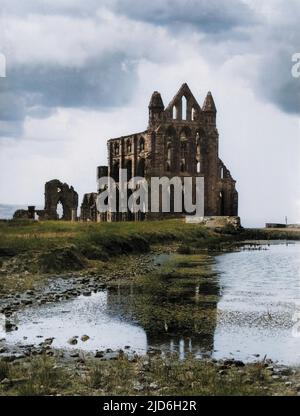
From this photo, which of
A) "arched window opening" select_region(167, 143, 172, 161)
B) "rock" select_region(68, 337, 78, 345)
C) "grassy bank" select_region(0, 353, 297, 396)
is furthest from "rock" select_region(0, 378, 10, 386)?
"arched window opening" select_region(167, 143, 172, 161)

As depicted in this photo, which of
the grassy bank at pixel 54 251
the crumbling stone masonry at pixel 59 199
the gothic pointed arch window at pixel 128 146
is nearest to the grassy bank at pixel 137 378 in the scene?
the grassy bank at pixel 54 251

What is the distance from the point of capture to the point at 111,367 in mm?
11336

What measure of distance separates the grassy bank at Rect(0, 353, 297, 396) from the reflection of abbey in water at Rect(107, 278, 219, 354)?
Answer: 66.9 inches

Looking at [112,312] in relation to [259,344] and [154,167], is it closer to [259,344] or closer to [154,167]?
[259,344]

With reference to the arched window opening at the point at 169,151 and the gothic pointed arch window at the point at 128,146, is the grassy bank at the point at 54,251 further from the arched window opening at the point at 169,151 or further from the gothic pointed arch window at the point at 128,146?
the gothic pointed arch window at the point at 128,146

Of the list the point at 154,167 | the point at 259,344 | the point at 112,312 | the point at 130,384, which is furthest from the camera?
the point at 154,167

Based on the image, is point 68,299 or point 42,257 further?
point 42,257

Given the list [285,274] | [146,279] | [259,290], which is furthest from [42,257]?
[285,274]

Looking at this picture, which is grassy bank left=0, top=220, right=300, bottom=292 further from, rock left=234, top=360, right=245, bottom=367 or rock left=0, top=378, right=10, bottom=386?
rock left=234, top=360, right=245, bottom=367

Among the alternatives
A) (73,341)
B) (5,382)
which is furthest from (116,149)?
(5,382)

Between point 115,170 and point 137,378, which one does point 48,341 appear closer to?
point 137,378

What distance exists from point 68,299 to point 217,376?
10.2 m

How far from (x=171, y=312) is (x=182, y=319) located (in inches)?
44.3

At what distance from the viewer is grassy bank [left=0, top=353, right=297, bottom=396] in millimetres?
9883
